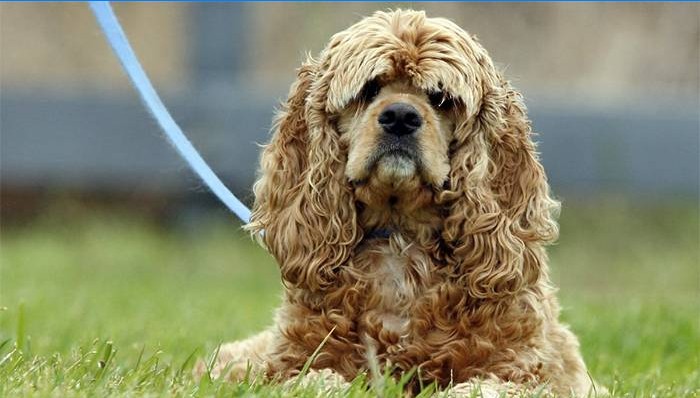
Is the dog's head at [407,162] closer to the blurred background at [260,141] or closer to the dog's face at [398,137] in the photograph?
the dog's face at [398,137]

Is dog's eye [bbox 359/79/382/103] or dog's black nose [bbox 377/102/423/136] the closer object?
dog's black nose [bbox 377/102/423/136]

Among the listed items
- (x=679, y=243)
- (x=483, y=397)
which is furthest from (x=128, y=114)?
(x=483, y=397)

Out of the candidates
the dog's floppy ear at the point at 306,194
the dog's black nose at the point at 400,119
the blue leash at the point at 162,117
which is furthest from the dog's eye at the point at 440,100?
the blue leash at the point at 162,117

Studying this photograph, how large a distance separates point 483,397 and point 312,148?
3.78ft

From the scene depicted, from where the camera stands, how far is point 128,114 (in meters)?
10.9

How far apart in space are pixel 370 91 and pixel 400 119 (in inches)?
9.5

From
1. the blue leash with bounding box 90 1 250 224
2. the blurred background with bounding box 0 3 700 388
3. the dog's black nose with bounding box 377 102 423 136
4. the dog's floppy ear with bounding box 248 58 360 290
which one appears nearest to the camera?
the dog's black nose with bounding box 377 102 423 136

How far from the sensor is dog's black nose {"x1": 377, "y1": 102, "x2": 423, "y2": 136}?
448 cm

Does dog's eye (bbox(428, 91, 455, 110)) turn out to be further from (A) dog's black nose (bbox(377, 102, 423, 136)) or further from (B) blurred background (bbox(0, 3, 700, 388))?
(B) blurred background (bbox(0, 3, 700, 388))

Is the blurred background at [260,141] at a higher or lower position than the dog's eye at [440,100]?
lower

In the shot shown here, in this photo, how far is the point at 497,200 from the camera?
4.85m

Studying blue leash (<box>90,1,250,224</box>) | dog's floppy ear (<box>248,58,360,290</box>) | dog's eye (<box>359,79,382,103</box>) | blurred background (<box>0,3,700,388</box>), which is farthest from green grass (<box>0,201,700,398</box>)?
dog's eye (<box>359,79,382,103</box>)

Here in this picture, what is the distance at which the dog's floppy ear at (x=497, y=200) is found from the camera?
4.65m

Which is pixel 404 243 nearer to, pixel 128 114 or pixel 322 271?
pixel 322 271
